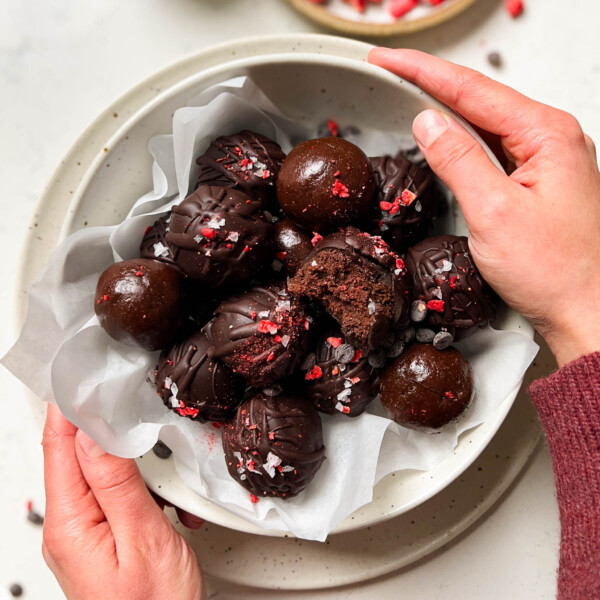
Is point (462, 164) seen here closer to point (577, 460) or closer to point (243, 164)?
point (243, 164)

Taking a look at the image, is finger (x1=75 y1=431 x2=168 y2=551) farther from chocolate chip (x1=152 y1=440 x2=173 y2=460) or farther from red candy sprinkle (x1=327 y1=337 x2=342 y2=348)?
A: red candy sprinkle (x1=327 y1=337 x2=342 y2=348)

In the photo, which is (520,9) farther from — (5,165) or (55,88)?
(5,165)

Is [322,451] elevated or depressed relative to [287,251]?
depressed

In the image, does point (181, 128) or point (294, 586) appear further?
point (294, 586)

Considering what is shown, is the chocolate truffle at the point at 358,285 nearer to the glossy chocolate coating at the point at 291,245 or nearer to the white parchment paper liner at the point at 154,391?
the glossy chocolate coating at the point at 291,245

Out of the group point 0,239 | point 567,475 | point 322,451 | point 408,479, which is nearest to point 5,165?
point 0,239

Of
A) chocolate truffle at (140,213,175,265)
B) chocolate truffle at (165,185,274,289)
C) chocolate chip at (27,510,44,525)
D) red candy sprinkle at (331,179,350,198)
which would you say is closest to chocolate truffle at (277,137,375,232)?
red candy sprinkle at (331,179,350,198)

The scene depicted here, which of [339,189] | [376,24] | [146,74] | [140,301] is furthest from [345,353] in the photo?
[146,74]

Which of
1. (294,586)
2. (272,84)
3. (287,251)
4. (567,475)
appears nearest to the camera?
(567,475)
